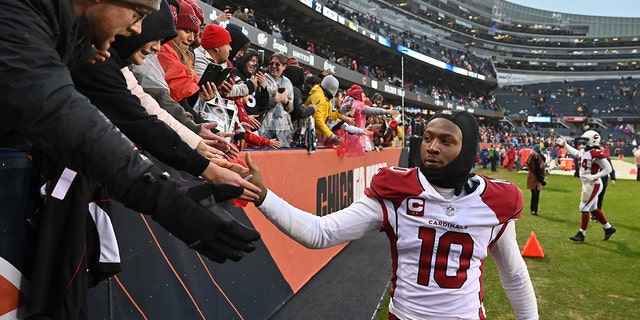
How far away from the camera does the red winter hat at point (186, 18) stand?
132 inches

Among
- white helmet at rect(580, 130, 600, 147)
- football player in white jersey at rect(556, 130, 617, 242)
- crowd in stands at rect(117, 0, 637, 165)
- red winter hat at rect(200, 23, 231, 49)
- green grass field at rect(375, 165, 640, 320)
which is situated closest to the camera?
crowd in stands at rect(117, 0, 637, 165)

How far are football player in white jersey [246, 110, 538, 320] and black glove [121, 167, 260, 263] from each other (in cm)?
94

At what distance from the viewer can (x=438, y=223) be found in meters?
2.28

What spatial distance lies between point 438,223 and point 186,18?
2388 millimetres

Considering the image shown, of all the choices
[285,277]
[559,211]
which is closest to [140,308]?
[285,277]

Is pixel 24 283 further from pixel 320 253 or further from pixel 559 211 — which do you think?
pixel 559 211

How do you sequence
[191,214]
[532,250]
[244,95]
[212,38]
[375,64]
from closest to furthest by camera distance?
[191,214], [212,38], [244,95], [532,250], [375,64]

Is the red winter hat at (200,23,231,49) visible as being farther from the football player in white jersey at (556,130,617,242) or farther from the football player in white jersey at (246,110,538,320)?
the football player in white jersey at (556,130,617,242)

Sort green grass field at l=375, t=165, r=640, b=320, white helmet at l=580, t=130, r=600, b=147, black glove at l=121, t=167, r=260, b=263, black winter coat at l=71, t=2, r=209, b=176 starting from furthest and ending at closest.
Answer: white helmet at l=580, t=130, r=600, b=147, green grass field at l=375, t=165, r=640, b=320, black winter coat at l=71, t=2, r=209, b=176, black glove at l=121, t=167, r=260, b=263

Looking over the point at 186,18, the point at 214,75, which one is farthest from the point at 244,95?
the point at 186,18

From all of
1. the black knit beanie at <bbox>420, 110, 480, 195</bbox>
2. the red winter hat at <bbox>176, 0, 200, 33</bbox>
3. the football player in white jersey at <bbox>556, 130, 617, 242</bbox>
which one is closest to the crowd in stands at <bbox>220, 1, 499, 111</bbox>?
the football player in white jersey at <bbox>556, 130, 617, 242</bbox>

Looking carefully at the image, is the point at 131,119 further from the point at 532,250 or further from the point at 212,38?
the point at 532,250

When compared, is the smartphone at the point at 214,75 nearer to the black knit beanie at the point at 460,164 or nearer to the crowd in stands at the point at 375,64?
the black knit beanie at the point at 460,164

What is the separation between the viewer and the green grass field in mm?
4945
